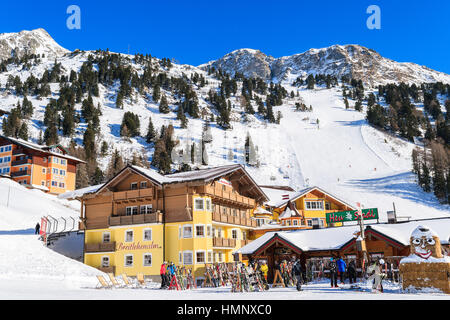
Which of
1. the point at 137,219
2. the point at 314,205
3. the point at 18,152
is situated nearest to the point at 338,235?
the point at 137,219

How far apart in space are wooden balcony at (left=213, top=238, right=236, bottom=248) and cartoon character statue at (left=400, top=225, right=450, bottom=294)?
22972 mm

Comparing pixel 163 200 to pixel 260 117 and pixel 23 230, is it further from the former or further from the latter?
pixel 260 117

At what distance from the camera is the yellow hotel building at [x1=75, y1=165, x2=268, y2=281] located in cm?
3762

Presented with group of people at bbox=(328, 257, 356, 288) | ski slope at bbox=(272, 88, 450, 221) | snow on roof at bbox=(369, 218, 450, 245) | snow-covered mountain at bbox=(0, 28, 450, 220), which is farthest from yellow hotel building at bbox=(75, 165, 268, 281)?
snow-covered mountain at bbox=(0, 28, 450, 220)

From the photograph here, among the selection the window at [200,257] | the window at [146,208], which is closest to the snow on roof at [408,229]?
the window at [200,257]

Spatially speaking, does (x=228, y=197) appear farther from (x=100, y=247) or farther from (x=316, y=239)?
(x=316, y=239)

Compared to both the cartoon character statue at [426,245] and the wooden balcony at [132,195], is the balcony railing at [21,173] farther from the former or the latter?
the cartoon character statue at [426,245]

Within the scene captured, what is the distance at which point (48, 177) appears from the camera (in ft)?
247

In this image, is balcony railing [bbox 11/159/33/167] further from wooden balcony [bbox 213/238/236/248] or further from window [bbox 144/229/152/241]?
wooden balcony [bbox 213/238/236/248]

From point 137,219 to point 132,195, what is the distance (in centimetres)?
242

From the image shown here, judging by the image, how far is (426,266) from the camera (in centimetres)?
1778

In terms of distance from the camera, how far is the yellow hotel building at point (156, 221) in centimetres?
3762
